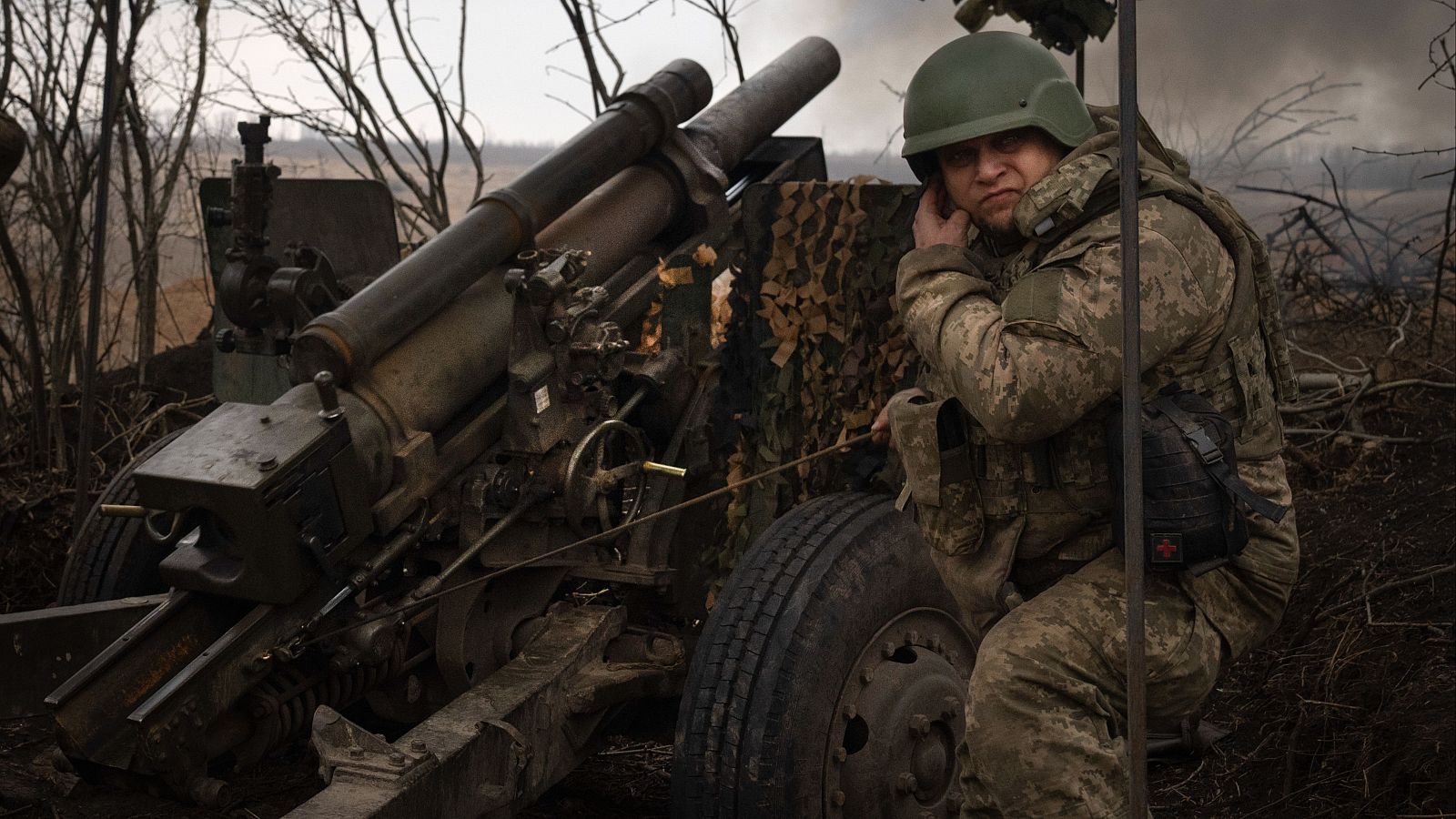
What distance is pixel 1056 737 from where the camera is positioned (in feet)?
8.29

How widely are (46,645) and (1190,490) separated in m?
2.71

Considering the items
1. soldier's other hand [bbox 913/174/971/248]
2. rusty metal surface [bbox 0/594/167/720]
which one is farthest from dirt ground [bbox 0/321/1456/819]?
soldier's other hand [bbox 913/174/971/248]

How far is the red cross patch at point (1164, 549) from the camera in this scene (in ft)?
8.07

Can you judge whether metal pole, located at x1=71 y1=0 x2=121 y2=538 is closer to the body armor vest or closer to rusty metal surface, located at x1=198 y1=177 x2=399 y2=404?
rusty metal surface, located at x1=198 y1=177 x2=399 y2=404

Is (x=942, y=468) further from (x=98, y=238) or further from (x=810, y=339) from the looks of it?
(x=98, y=238)

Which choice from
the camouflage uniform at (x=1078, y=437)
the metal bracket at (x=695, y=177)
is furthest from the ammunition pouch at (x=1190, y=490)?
the metal bracket at (x=695, y=177)

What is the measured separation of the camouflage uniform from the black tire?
8.60ft

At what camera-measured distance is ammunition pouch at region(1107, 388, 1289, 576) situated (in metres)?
2.44

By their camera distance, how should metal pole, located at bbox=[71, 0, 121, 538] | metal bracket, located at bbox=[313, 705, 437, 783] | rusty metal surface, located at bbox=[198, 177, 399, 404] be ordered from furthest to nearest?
rusty metal surface, located at bbox=[198, 177, 399, 404], metal pole, located at bbox=[71, 0, 121, 538], metal bracket, located at bbox=[313, 705, 437, 783]

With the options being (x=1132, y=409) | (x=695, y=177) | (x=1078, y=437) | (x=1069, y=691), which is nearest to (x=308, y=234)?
(x=695, y=177)

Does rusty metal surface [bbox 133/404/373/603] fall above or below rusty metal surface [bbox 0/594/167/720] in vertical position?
above

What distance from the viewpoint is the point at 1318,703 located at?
412cm

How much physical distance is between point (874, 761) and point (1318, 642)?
6.49 feet

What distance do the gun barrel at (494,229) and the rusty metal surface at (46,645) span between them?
805 mm
